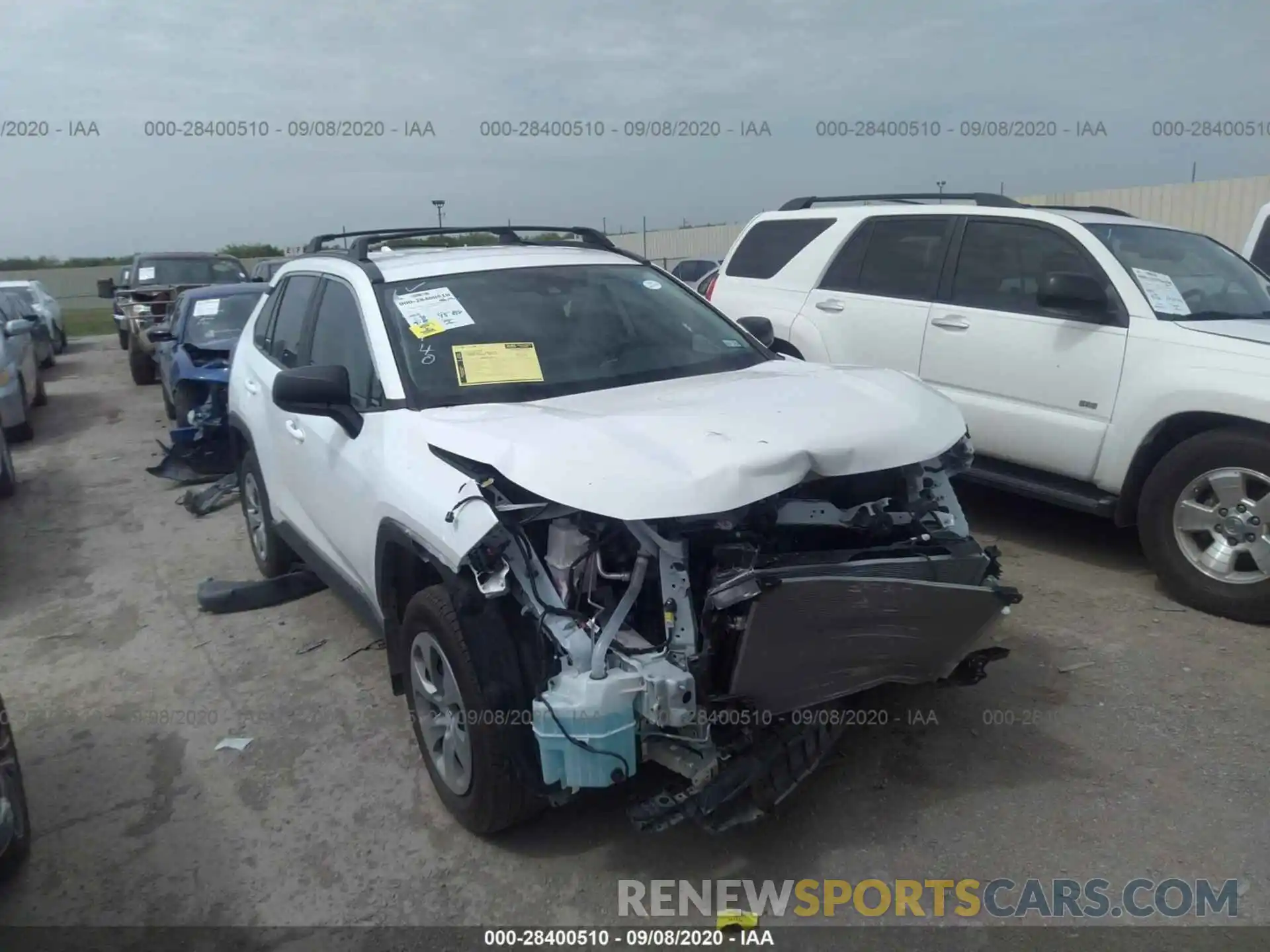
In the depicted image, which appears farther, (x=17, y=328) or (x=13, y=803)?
(x=17, y=328)

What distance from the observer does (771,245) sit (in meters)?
7.37

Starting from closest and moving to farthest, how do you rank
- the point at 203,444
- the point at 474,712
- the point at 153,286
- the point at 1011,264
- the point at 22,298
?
the point at 474,712
the point at 1011,264
the point at 203,444
the point at 153,286
the point at 22,298

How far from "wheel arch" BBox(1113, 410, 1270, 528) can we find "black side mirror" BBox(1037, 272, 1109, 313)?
2.34 ft

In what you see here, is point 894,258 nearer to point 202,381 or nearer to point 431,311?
point 431,311

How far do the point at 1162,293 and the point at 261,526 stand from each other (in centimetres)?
517

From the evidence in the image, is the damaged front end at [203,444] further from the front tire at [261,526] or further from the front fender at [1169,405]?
the front fender at [1169,405]

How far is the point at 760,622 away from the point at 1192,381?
10.6ft

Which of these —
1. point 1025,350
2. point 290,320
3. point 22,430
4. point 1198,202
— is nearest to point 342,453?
point 290,320

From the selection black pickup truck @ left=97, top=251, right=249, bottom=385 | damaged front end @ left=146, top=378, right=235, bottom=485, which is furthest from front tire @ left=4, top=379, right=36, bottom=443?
black pickup truck @ left=97, top=251, right=249, bottom=385

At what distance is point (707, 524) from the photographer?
3010 mm

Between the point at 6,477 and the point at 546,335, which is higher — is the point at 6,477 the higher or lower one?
the lower one

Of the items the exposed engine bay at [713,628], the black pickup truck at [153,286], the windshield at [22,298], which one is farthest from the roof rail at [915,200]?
the windshield at [22,298]

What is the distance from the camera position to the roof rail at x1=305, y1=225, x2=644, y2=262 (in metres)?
4.68

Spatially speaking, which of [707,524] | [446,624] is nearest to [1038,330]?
[707,524]
